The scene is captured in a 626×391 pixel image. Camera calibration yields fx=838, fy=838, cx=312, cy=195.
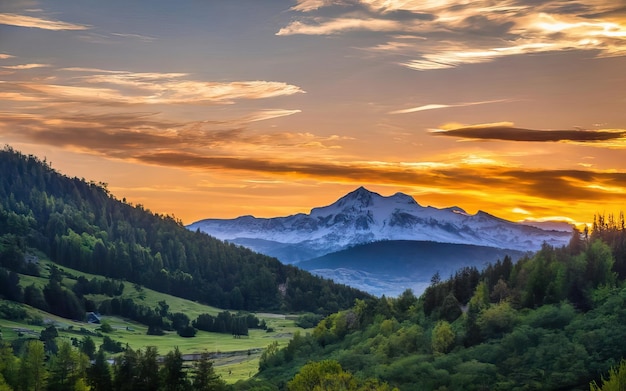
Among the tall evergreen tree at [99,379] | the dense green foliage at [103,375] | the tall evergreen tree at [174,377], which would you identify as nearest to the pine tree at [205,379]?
the dense green foliage at [103,375]

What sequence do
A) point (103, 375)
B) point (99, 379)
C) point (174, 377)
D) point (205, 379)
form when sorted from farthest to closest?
point (103, 375), point (99, 379), point (174, 377), point (205, 379)

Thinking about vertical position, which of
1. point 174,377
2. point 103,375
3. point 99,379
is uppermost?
point 174,377

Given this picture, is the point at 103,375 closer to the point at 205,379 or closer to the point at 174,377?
the point at 174,377

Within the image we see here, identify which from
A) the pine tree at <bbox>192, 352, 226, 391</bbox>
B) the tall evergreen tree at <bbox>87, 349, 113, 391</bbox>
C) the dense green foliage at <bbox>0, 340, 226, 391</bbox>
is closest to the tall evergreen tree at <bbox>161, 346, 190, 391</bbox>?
the dense green foliage at <bbox>0, 340, 226, 391</bbox>

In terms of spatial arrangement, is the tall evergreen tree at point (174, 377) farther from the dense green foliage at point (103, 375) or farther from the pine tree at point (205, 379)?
the pine tree at point (205, 379)

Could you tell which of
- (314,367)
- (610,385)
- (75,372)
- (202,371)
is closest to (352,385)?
(314,367)

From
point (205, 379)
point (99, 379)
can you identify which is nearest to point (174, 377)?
point (205, 379)

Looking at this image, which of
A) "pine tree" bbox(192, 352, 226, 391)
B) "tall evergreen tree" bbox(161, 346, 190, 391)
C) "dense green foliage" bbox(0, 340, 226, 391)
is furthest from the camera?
"tall evergreen tree" bbox(161, 346, 190, 391)

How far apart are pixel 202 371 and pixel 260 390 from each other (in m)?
14.2

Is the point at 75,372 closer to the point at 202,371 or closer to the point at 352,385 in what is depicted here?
the point at 202,371

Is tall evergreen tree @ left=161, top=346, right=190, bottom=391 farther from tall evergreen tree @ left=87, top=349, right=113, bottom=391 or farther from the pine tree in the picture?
tall evergreen tree @ left=87, top=349, right=113, bottom=391

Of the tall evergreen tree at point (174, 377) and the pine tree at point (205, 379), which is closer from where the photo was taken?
the pine tree at point (205, 379)

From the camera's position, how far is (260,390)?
190m

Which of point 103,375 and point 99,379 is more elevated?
point 103,375
